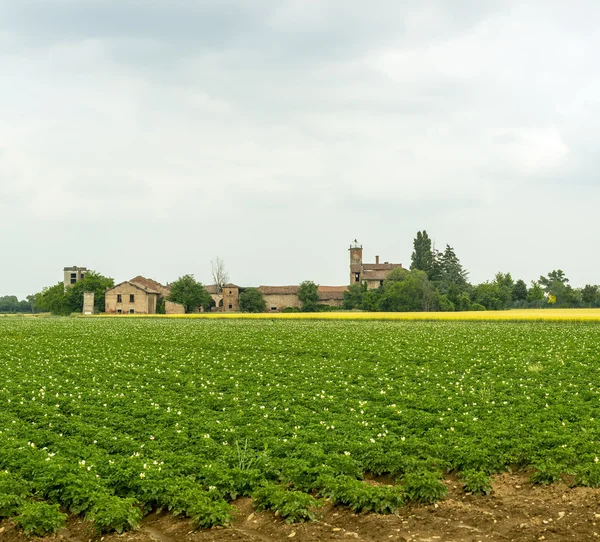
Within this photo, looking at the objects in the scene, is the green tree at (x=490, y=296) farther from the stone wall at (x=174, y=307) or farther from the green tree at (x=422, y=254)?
the stone wall at (x=174, y=307)

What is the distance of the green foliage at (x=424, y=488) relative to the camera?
10719 millimetres

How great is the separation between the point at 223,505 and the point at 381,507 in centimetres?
250

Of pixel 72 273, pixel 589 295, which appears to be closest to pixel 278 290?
pixel 72 273

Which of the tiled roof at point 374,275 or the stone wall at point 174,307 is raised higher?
the tiled roof at point 374,275

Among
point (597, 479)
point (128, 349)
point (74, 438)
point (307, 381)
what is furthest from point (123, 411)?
point (128, 349)

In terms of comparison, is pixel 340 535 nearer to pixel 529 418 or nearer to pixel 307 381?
pixel 529 418

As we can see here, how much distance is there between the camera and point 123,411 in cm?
1708

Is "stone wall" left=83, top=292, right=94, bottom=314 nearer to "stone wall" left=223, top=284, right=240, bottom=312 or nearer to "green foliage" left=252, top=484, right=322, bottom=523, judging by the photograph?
"stone wall" left=223, top=284, right=240, bottom=312

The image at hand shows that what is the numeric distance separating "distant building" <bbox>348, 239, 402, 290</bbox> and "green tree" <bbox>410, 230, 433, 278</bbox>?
4.77 m

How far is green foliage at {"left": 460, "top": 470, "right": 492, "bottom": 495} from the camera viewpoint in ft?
36.5

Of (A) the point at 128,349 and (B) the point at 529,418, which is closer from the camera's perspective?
(B) the point at 529,418

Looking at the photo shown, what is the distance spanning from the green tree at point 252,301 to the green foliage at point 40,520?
12198cm

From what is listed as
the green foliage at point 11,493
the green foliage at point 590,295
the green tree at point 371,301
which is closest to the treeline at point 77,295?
the green tree at point 371,301

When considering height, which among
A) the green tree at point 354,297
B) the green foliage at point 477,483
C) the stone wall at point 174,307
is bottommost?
the green foliage at point 477,483
